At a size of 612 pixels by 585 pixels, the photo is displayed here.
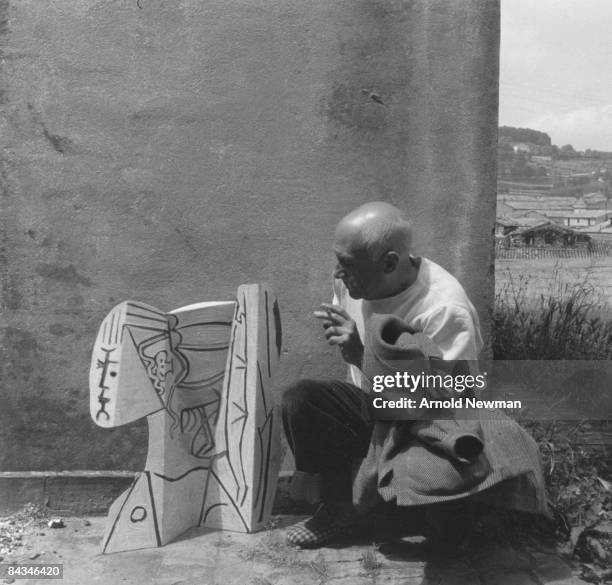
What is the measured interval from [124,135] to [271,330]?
1136 mm

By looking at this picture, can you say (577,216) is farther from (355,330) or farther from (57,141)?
(57,141)

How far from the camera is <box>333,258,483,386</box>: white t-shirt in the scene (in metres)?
2.86

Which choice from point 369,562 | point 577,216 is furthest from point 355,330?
point 577,216

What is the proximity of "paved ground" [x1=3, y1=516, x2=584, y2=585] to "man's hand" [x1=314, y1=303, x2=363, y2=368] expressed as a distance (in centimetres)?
81

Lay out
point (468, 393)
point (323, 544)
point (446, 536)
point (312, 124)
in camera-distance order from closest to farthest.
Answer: point (468, 393)
point (446, 536)
point (323, 544)
point (312, 124)

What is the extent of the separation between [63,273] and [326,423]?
1.45 metres

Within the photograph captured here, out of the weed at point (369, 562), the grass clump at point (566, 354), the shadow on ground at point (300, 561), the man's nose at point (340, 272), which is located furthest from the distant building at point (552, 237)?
the weed at point (369, 562)

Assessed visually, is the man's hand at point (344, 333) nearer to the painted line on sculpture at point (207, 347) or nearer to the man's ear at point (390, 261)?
the man's ear at point (390, 261)

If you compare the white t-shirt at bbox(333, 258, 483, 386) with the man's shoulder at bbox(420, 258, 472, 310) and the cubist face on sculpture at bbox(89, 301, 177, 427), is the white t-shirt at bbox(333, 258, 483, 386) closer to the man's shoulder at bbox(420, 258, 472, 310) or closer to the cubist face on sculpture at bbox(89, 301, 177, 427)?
the man's shoulder at bbox(420, 258, 472, 310)

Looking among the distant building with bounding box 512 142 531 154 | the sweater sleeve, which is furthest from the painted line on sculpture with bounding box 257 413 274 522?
the distant building with bounding box 512 142 531 154

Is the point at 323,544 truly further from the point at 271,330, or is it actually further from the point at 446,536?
the point at 271,330

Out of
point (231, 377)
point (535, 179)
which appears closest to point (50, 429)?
point (231, 377)

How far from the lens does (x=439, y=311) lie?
2.89m

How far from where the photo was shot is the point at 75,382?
12.2 ft
